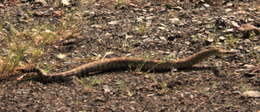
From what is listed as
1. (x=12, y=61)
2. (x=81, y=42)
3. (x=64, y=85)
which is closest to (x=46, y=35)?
(x=81, y=42)

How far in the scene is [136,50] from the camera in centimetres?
869

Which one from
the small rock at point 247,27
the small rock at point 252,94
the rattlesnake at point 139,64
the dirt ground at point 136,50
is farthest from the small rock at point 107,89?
the small rock at point 247,27

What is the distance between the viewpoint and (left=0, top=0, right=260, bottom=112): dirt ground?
22.0 ft

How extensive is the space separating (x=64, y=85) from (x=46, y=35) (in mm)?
2025

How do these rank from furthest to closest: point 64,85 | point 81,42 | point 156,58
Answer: point 81,42
point 156,58
point 64,85

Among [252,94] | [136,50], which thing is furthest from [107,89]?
[252,94]

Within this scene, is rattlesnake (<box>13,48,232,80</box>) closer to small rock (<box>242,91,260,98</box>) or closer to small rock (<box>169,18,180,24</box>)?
small rock (<box>242,91,260,98</box>)

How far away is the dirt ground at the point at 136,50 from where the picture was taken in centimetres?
671

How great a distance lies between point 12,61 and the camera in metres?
7.75

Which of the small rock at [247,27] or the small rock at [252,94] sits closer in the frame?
the small rock at [252,94]

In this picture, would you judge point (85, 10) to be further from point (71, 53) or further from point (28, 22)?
point (71, 53)

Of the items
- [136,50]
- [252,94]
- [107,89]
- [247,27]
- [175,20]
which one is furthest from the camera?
[175,20]

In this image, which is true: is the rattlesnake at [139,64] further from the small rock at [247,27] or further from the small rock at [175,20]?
the small rock at [175,20]

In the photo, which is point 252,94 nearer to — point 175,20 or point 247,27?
point 247,27
